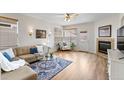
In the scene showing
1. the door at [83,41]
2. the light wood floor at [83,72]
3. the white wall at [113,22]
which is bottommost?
the light wood floor at [83,72]

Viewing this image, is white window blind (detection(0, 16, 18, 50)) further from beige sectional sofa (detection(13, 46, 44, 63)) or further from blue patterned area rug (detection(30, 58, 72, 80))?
blue patterned area rug (detection(30, 58, 72, 80))

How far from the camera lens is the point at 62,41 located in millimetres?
9453

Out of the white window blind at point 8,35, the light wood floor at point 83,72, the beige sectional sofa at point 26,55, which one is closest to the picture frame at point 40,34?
the beige sectional sofa at point 26,55

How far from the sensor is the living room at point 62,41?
137 inches

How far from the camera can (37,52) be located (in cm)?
538

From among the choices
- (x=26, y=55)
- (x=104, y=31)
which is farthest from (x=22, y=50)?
(x=104, y=31)

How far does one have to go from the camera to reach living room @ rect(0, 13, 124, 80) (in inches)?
137

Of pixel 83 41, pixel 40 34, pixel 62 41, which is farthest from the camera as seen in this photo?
pixel 62 41

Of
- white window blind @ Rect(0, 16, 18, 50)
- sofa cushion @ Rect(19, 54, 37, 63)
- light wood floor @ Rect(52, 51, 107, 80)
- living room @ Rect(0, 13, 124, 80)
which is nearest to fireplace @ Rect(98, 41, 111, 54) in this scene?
living room @ Rect(0, 13, 124, 80)

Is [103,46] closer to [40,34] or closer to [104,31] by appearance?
[104,31]

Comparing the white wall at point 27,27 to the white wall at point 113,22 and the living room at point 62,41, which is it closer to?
the living room at point 62,41
